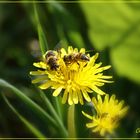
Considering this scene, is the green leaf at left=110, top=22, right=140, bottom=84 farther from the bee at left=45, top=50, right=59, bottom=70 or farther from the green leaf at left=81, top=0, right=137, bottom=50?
the bee at left=45, top=50, right=59, bottom=70

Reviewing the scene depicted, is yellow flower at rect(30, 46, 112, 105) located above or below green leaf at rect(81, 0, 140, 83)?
below

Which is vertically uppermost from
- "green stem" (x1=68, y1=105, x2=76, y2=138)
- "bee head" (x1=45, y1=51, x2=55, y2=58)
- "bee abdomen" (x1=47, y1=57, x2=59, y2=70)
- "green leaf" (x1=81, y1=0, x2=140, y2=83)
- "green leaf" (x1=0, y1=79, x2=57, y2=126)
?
"green leaf" (x1=81, y1=0, x2=140, y2=83)

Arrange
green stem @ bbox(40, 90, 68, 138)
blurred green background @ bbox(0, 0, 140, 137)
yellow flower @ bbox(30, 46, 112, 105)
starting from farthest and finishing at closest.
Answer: blurred green background @ bbox(0, 0, 140, 137) < green stem @ bbox(40, 90, 68, 138) < yellow flower @ bbox(30, 46, 112, 105)

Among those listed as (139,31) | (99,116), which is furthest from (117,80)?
(99,116)

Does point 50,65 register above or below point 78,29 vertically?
below

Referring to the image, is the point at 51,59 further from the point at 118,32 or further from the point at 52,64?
the point at 118,32

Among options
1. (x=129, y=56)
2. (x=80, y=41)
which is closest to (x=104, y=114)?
(x=80, y=41)

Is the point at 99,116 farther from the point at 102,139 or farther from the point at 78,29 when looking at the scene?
the point at 78,29

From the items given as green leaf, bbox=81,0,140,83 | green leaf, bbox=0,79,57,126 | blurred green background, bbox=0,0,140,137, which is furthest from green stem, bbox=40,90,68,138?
green leaf, bbox=81,0,140,83
